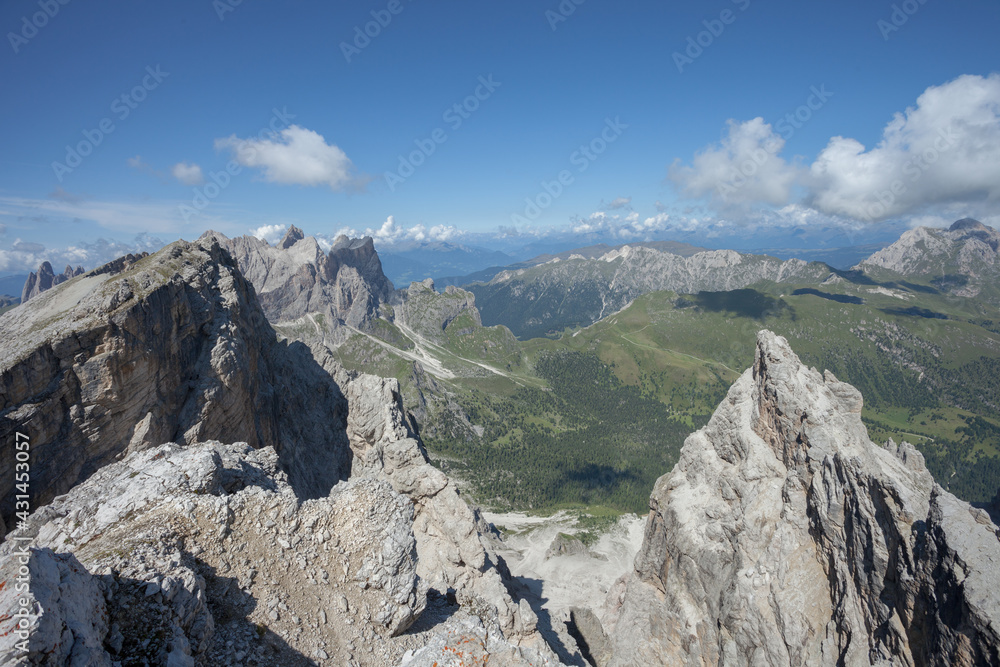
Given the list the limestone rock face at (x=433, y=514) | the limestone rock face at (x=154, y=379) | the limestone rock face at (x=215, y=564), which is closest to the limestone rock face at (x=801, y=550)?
the limestone rock face at (x=433, y=514)

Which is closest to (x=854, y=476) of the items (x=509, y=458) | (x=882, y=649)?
(x=882, y=649)

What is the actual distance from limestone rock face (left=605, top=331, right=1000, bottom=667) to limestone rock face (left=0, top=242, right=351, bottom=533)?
3297 centimetres

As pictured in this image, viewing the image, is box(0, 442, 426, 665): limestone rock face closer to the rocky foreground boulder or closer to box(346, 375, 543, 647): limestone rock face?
the rocky foreground boulder

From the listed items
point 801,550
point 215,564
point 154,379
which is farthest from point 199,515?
point 801,550

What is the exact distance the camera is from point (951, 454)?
171750 millimetres

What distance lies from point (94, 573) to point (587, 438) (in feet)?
561

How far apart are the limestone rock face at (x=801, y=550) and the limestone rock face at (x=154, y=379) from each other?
32969 millimetres

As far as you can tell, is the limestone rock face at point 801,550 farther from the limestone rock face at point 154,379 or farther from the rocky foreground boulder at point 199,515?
the limestone rock face at point 154,379

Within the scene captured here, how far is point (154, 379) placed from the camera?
34719mm

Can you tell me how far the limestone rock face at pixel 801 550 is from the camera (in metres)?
23.1

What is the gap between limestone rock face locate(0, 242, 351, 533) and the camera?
2836cm

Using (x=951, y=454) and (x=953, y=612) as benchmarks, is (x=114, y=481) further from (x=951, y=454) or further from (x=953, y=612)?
(x=951, y=454)

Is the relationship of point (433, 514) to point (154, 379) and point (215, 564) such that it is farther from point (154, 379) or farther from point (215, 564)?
point (154, 379)

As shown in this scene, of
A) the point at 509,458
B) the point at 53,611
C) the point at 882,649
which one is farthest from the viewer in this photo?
the point at 509,458
